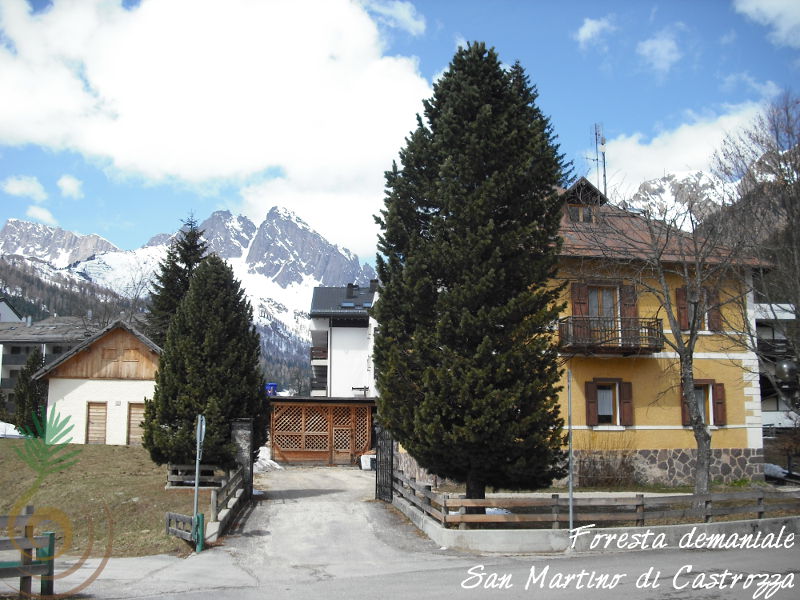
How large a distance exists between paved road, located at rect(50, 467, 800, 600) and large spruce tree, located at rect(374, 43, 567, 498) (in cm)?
209

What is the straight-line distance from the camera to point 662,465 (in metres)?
23.4

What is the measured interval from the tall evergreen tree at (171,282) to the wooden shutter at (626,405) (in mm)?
21769

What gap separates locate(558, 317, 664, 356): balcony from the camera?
74.5ft

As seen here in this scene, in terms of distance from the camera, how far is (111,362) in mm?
33812

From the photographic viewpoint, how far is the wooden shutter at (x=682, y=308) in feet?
78.6

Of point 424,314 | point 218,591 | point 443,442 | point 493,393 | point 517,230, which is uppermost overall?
point 517,230

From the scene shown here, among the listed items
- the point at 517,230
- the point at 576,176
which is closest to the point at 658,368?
the point at 576,176

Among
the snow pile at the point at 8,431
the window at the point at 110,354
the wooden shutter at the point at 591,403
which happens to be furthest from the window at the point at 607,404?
the snow pile at the point at 8,431

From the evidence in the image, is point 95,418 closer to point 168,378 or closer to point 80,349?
point 80,349

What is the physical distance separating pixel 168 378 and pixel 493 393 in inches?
400

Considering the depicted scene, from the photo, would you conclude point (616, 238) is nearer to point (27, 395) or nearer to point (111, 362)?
point (111, 362)

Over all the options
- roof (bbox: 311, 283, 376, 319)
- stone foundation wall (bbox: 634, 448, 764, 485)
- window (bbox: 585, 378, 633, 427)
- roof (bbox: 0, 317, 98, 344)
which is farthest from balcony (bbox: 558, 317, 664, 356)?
roof (bbox: 0, 317, 98, 344)

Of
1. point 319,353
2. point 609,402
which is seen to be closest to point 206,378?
point 609,402

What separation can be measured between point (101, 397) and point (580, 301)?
73.1 feet
